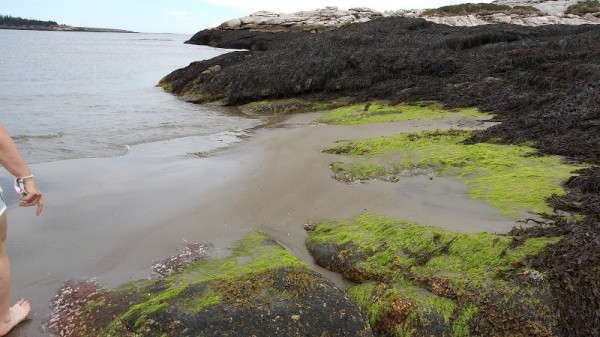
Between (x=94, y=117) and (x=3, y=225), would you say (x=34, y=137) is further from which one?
(x=3, y=225)

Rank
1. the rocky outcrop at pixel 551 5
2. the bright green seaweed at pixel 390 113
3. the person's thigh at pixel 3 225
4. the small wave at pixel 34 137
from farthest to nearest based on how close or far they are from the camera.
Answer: the rocky outcrop at pixel 551 5, the bright green seaweed at pixel 390 113, the small wave at pixel 34 137, the person's thigh at pixel 3 225

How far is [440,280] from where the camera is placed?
3420 mm

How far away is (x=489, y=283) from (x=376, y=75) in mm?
11492


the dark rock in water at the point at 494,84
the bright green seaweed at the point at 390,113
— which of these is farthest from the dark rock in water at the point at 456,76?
the bright green seaweed at the point at 390,113

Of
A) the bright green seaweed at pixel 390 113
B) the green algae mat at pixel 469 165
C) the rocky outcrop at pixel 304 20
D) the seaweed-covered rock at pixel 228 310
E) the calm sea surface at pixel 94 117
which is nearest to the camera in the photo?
the seaweed-covered rock at pixel 228 310

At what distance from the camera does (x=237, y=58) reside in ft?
63.6

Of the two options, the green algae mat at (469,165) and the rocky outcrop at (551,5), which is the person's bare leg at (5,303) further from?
the rocky outcrop at (551,5)

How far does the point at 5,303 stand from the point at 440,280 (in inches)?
129

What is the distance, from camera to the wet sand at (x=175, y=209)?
13.6 ft

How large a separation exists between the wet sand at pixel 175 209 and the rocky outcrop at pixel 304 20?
41.1 m

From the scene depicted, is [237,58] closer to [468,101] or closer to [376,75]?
[376,75]

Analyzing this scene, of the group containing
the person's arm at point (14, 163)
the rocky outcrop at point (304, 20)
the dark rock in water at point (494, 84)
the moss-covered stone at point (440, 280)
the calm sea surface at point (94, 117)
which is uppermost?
the rocky outcrop at point (304, 20)

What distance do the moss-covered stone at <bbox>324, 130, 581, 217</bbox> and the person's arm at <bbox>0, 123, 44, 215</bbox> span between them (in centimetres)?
412

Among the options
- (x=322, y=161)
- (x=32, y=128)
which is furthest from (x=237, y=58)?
(x=322, y=161)
